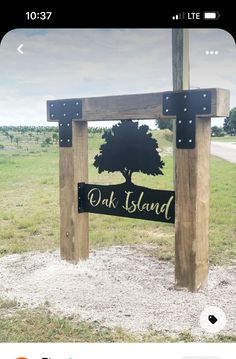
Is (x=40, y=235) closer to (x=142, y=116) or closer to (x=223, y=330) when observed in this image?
(x=142, y=116)

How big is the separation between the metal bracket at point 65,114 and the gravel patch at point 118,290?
2.65 ft

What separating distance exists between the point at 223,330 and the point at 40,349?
0.85 metres

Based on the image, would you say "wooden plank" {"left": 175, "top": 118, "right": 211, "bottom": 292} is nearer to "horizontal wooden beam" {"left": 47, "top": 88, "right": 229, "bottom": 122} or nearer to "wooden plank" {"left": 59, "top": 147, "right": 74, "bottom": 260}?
"horizontal wooden beam" {"left": 47, "top": 88, "right": 229, "bottom": 122}

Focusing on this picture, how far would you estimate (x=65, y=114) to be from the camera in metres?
2.94

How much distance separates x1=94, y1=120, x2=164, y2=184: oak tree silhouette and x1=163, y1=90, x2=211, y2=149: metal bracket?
0.78 ft

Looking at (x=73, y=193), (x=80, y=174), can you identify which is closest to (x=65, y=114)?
(x=80, y=174)

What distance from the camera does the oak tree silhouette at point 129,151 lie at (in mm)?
2668

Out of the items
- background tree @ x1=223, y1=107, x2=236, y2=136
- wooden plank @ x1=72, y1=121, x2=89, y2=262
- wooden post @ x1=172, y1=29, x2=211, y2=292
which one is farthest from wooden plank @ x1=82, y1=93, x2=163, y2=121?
background tree @ x1=223, y1=107, x2=236, y2=136

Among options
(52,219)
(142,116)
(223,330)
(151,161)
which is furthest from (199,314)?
(52,219)

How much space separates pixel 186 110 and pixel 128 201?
0.67 meters

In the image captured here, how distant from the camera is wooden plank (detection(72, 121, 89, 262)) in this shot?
117 inches
